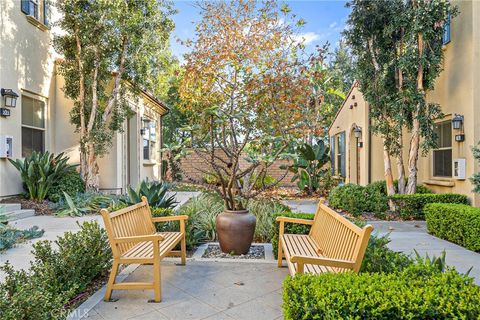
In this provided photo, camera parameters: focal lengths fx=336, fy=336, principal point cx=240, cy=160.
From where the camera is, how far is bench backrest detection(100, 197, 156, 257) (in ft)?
11.2

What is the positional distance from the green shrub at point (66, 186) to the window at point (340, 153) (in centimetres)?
990

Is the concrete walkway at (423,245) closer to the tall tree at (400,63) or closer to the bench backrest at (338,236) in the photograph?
the bench backrest at (338,236)

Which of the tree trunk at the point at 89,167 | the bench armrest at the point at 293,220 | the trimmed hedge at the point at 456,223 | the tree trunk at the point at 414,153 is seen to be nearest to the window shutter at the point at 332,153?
the tree trunk at the point at 414,153

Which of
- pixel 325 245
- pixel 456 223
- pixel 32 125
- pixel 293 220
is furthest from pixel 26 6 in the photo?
pixel 456 223

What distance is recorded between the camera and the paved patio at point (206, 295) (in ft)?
10.2

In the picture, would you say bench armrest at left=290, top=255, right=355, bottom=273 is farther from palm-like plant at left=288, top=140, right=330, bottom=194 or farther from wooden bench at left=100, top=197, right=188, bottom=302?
palm-like plant at left=288, top=140, right=330, bottom=194

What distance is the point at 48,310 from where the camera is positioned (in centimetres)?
236

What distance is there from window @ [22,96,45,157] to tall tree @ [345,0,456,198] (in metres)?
8.78

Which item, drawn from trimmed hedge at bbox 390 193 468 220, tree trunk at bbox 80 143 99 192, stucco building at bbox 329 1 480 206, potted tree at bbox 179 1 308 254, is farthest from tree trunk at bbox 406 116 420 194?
tree trunk at bbox 80 143 99 192

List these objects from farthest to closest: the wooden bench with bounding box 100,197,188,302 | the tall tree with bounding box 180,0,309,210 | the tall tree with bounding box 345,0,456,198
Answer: the tall tree with bounding box 180,0,309,210
the tall tree with bounding box 345,0,456,198
the wooden bench with bounding box 100,197,188,302

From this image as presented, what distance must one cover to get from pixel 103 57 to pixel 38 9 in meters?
2.21

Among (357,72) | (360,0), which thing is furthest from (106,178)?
(360,0)

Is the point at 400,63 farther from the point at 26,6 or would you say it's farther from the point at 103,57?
the point at 26,6

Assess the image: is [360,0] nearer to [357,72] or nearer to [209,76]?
[357,72]
